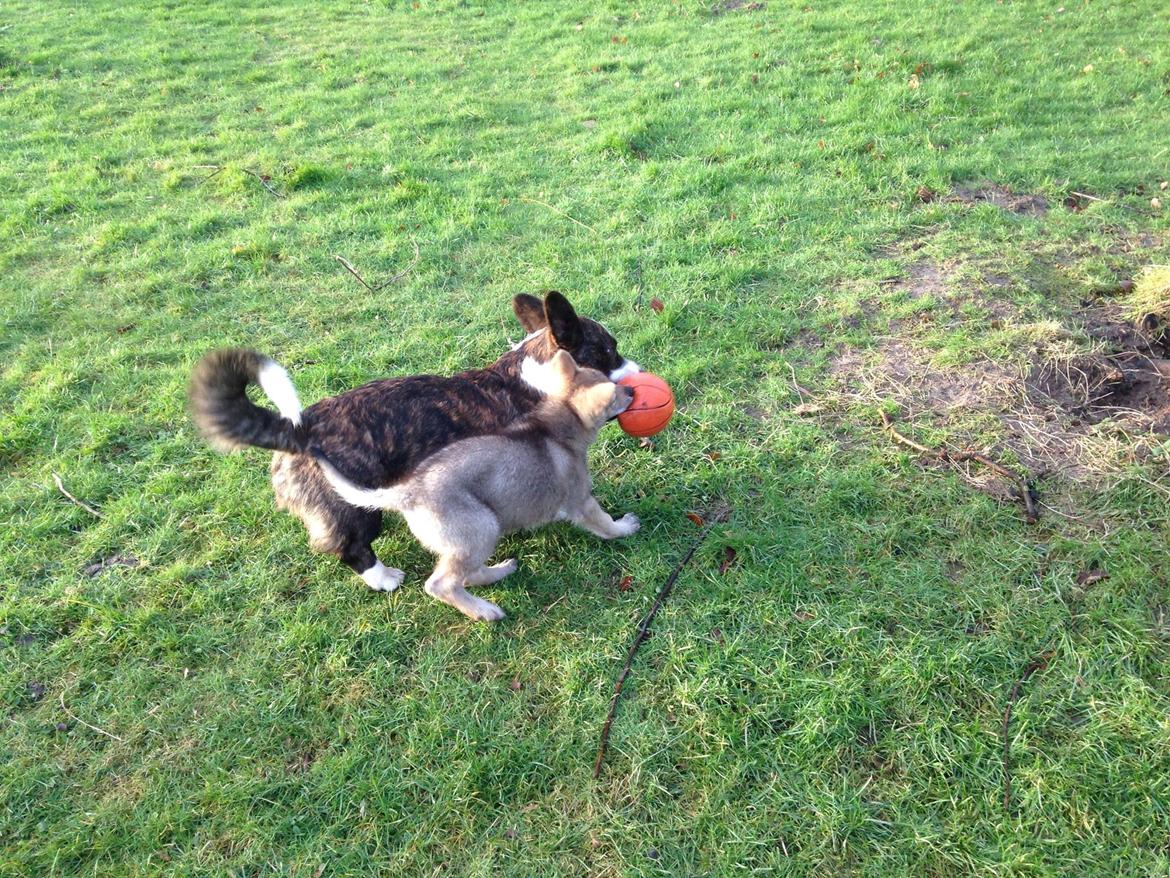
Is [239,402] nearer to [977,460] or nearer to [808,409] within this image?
[808,409]

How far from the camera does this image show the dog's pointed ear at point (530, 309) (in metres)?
4.23

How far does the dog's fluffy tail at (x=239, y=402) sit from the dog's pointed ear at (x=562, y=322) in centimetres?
130

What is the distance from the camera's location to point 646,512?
400 cm

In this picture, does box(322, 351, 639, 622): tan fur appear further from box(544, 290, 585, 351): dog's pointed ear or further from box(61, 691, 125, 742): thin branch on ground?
box(61, 691, 125, 742): thin branch on ground

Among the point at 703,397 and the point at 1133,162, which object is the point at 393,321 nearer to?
the point at 703,397

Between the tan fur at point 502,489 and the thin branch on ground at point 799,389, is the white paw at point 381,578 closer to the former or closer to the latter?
the tan fur at point 502,489

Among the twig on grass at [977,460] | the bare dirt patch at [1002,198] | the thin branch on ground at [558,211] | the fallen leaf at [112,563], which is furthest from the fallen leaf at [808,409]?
the fallen leaf at [112,563]

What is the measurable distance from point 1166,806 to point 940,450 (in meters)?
1.94

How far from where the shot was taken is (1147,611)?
324cm

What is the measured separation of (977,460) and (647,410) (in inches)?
74.5

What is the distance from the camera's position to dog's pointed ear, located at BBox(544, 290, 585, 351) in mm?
3625

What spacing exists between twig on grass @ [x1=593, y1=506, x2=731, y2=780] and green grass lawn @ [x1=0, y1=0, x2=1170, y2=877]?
4 centimetres

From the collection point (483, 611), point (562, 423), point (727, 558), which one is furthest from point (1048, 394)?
point (483, 611)

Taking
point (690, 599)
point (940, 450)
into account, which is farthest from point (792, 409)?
point (690, 599)
